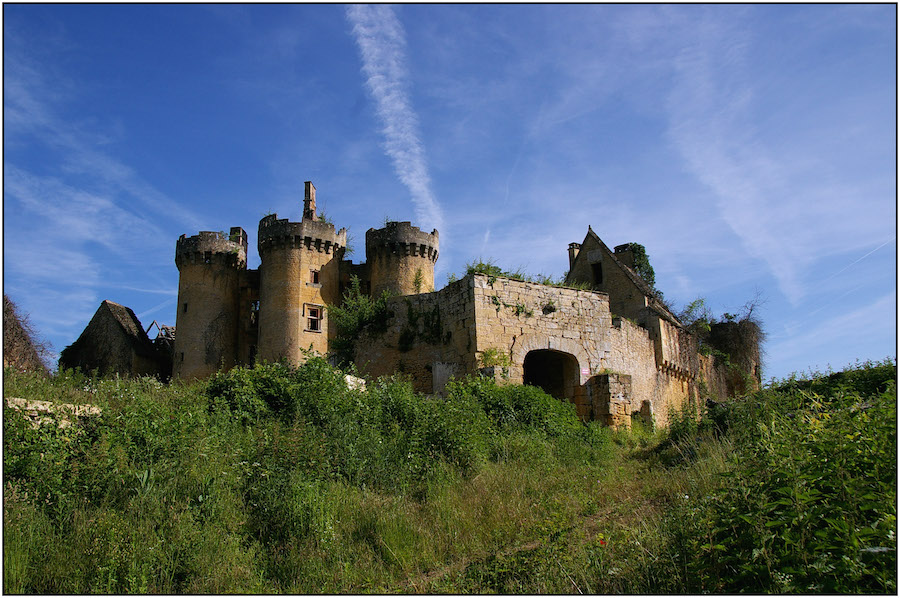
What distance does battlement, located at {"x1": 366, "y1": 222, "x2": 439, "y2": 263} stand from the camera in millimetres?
30891

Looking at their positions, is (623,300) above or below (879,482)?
above

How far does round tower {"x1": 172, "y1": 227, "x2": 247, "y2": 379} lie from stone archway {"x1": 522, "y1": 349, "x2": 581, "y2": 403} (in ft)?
60.9

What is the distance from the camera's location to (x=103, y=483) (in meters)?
6.70

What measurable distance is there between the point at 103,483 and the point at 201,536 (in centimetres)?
135

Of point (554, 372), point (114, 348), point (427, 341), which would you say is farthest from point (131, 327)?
point (554, 372)

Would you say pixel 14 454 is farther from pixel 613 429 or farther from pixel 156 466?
pixel 613 429

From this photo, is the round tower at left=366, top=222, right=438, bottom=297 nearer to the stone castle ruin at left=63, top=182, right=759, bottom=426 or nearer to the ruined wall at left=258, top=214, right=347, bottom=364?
the stone castle ruin at left=63, top=182, right=759, bottom=426

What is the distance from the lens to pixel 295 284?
3075 cm

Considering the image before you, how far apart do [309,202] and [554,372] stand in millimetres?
20101

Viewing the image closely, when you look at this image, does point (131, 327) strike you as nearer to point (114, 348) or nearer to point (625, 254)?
point (114, 348)

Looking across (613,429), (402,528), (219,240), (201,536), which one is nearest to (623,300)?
(613,429)

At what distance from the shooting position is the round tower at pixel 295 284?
30219 mm

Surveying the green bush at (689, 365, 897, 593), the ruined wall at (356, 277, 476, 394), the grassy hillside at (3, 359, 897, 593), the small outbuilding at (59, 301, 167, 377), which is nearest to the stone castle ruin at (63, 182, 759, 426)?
the ruined wall at (356, 277, 476, 394)

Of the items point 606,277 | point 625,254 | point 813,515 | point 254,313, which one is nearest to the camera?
point 813,515
